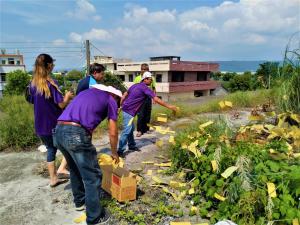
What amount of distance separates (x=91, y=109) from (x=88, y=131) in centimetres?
24

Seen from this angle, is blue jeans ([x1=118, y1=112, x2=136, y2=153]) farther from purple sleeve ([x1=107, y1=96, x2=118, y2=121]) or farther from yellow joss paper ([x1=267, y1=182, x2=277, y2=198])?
yellow joss paper ([x1=267, y1=182, x2=277, y2=198])

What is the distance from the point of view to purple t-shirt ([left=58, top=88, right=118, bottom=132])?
3061mm

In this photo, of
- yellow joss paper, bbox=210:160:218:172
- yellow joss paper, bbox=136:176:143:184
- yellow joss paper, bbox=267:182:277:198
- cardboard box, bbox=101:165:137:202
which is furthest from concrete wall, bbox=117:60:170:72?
yellow joss paper, bbox=267:182:277:198

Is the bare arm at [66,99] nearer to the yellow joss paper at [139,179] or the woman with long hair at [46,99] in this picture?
the woman with long hair at [46,99]

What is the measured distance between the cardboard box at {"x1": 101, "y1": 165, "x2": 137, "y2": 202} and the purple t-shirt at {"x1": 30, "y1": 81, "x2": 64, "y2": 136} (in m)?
1.08

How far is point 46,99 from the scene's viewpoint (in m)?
4.01

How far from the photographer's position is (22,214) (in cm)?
356

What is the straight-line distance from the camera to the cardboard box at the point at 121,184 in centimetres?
356

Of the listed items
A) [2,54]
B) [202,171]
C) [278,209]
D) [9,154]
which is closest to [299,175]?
[278,209]

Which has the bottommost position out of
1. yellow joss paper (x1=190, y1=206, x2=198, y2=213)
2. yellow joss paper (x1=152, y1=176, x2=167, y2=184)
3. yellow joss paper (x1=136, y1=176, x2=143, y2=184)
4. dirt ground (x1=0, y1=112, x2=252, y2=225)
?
dirt ground (x1=0, y1=112, x2=252, y2=225)

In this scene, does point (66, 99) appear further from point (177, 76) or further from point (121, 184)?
point (177, 76)

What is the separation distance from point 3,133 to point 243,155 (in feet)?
16.3

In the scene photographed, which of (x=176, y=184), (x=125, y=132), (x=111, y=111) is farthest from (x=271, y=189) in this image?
(x=125, y=132)

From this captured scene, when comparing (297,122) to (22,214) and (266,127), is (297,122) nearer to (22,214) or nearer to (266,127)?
(266,127)
